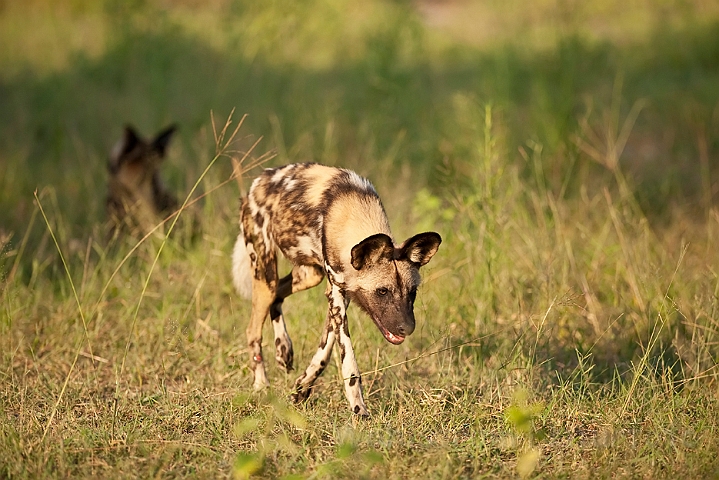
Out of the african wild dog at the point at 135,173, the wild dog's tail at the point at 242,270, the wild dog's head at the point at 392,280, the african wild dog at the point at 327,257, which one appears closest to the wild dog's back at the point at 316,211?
the african wild dog at the point at 327,257

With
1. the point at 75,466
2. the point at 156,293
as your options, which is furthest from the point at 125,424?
the point at 156,293

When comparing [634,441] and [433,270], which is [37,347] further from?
[634,441]

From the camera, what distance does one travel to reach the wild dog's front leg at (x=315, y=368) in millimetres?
3344

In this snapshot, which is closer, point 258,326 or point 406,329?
point 406,329

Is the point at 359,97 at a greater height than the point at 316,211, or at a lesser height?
lesser

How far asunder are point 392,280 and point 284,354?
0.71m

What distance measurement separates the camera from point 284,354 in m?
3.61

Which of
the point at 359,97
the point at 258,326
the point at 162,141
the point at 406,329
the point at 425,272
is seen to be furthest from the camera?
the point at 359,97

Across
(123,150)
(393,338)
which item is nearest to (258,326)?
(393,338)

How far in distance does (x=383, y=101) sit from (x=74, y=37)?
4.73 metres

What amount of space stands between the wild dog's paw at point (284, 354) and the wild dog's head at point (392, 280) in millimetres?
557

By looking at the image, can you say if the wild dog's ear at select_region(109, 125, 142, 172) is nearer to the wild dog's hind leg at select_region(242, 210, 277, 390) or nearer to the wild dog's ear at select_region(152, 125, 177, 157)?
the wild dog's ear at select_region(152, 125, 177, 157)

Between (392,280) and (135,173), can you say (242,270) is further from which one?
(135,173)

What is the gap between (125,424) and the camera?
3.06 metres
